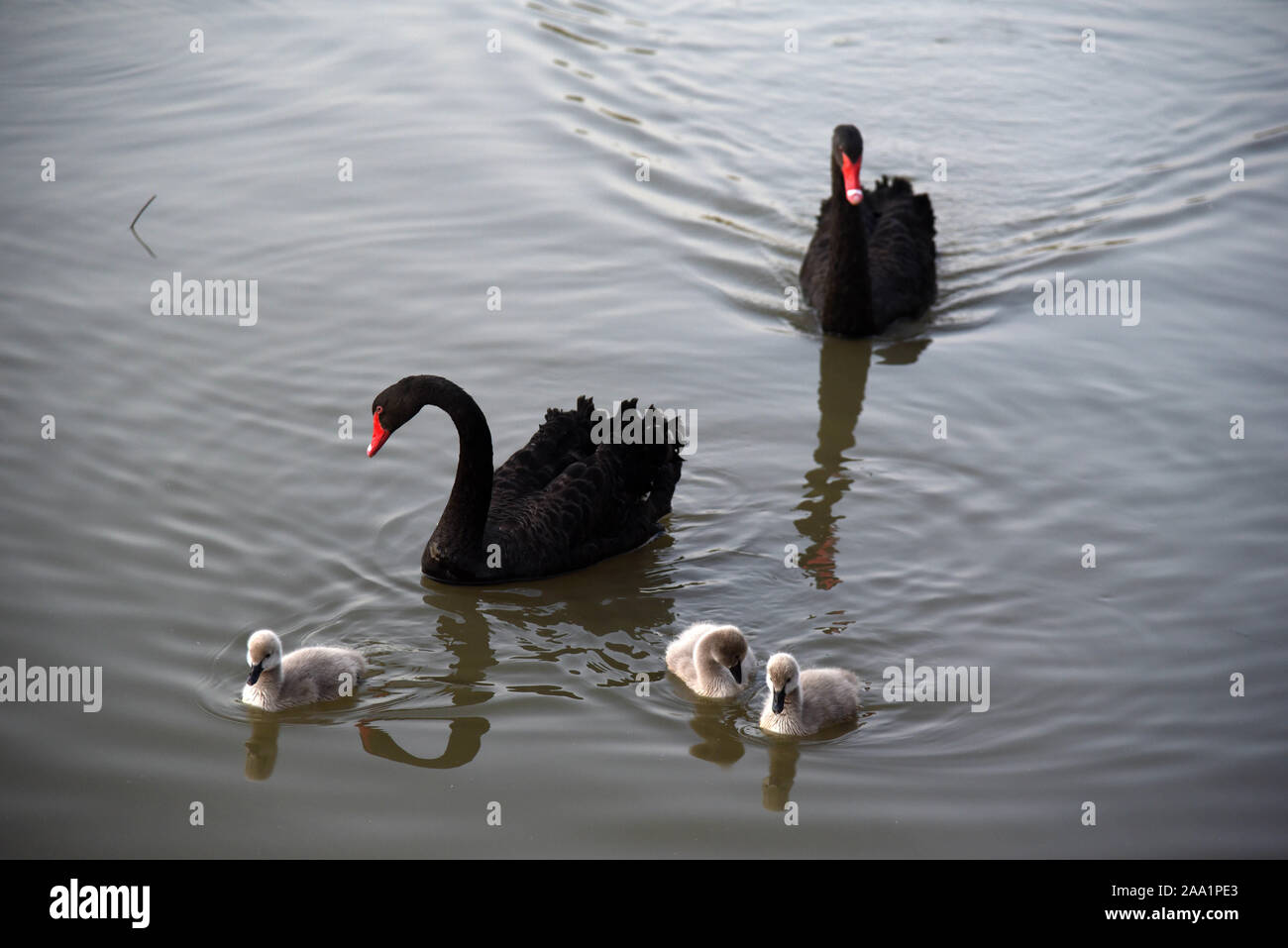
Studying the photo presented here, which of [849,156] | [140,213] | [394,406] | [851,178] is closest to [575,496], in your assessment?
[394,406]

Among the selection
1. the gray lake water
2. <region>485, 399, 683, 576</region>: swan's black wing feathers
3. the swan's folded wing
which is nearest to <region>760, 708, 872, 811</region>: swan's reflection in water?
the gray lake water

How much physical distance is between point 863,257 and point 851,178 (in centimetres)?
48

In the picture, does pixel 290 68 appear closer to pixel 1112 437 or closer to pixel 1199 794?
pixel 1112 437

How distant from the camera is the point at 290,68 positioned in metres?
12.2

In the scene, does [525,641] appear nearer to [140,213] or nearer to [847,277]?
[847,277]

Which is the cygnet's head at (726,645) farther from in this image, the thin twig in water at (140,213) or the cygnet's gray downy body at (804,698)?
the thin twig in water at (140,213)

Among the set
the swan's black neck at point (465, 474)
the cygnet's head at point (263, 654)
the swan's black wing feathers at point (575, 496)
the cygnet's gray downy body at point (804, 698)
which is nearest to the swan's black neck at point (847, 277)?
the swan's black wing feathers at point (575, 496)

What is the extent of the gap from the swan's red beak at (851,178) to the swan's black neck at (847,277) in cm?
10

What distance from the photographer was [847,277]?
877 cm

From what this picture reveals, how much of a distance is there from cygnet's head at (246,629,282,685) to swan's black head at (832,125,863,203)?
4675mm

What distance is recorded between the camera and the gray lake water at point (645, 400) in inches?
204

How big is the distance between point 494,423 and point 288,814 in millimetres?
3104

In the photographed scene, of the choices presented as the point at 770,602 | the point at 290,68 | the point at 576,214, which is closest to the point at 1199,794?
the point at 770,602

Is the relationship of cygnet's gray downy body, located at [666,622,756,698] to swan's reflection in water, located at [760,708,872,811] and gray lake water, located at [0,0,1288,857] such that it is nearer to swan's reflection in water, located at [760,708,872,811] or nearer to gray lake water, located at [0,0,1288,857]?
gray lake water, located at [0,0,1288,857]
